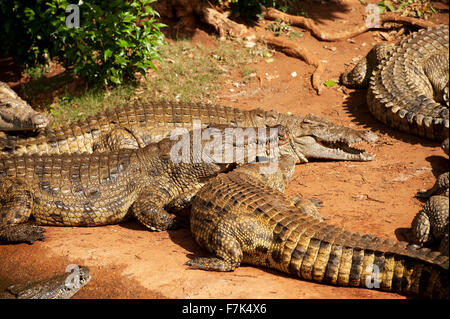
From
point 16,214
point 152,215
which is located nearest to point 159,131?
point 152,215

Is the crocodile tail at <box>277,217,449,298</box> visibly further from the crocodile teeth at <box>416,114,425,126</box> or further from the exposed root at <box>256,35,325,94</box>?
the exposed root at <box>256,35,325,94</box>

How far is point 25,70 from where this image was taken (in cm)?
1005

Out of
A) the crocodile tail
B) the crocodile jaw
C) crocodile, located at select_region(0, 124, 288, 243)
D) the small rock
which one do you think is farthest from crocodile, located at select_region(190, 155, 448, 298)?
the small rock

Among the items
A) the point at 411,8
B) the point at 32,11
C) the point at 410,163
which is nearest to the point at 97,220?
the point at 410,163

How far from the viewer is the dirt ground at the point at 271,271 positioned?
13.6 ft

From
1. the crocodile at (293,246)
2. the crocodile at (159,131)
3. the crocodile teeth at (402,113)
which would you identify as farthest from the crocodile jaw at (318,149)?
the crocodile at (293,246)

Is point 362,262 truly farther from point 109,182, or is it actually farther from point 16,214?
point 16,214

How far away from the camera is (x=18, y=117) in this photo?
6.86 meters

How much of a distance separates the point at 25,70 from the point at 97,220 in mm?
5791

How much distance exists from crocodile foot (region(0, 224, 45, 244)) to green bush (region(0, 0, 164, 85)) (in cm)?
341

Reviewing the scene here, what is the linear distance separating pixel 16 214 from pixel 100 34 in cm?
360

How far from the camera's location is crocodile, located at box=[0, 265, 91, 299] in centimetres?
426

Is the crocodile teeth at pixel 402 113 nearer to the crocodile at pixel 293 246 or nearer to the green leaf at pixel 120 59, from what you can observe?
the crocodile at pixel 293 246

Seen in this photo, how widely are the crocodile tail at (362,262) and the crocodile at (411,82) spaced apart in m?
2.82
